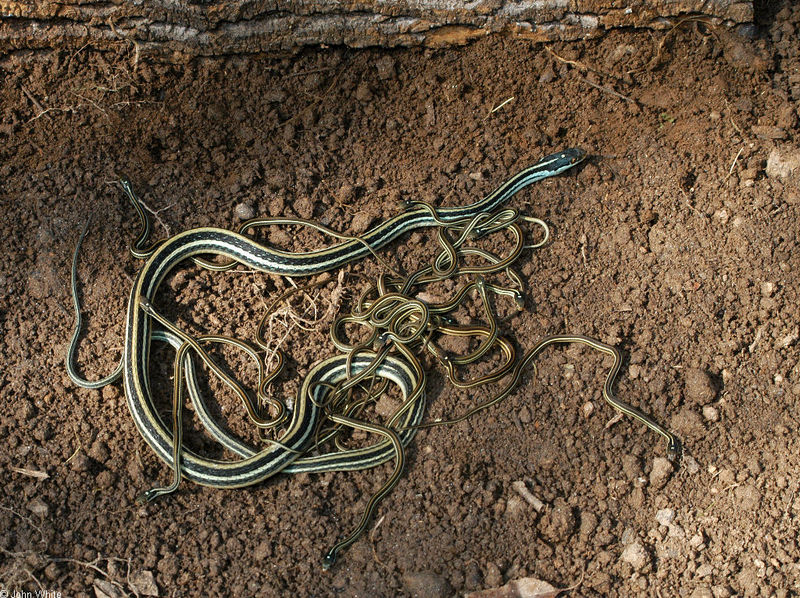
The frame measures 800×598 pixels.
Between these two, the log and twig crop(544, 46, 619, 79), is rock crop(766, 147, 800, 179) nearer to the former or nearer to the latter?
the log

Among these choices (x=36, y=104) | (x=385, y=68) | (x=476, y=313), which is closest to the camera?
(x=476, y=313)

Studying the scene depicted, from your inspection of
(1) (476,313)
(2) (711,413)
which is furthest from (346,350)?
(2) (711,413)

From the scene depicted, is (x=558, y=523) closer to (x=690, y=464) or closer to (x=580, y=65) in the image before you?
(x=690, y=464)

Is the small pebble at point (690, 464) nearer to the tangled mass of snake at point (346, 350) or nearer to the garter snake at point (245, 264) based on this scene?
the tangled mass of snake at point (346, 350)

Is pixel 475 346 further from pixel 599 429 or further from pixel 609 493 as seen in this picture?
pixel 609 493

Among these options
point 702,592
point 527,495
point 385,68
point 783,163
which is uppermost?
point 385,68
